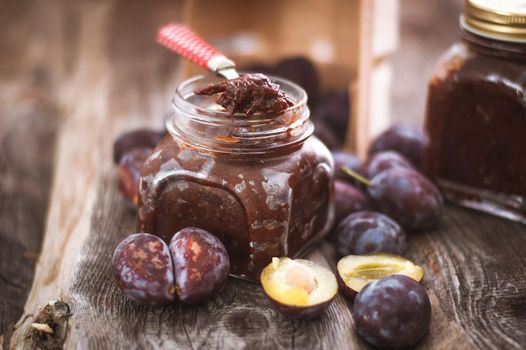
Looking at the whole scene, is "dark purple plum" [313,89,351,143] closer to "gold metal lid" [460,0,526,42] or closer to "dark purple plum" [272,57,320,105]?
"dark purple plum" [272,57,320,105]

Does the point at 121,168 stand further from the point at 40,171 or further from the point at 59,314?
the point at 59,314

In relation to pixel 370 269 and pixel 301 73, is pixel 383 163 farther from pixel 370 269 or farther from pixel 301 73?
pixel 301 73

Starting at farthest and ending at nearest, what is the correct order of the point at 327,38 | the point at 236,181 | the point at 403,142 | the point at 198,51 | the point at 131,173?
1. the point at 327,38
2. the point at 403,142
3. the point at 131,173
4. the point at 198,51
5. the point at 236,181

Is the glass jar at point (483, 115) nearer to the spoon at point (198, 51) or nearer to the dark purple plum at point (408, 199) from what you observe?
the dark purple plum at point (408, 199)

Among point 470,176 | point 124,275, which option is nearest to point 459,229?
point 470,176

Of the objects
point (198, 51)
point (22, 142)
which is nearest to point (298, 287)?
point (198, 51)

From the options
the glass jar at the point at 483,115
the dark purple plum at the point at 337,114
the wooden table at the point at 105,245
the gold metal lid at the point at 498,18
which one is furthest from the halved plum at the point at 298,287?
the dark purple plum at the point at 337,114
